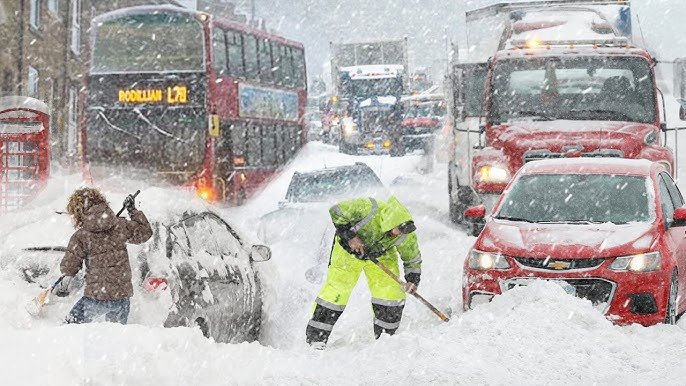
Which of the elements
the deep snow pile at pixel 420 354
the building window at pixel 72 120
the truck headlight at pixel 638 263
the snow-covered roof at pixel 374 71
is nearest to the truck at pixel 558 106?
the truck headlight at pixel 638 263

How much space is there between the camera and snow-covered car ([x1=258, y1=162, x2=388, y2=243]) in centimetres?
1216

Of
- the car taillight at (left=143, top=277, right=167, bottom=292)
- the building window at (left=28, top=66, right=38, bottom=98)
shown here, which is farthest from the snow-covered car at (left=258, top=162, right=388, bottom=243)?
the building window at (left=28, top=66, right=38, bottom=98)

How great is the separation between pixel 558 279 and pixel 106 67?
12.6 m

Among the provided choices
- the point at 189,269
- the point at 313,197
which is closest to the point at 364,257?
the point at 189,269

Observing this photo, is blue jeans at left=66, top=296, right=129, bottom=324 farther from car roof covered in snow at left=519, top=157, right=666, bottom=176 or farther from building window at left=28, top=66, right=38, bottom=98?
building window at left=28, top=66, right=38, bottom=98

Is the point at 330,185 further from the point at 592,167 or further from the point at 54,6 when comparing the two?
the point at 54,6

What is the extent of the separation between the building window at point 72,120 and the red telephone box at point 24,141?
57.3ft

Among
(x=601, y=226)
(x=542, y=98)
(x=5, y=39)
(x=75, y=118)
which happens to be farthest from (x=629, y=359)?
(x=75, y=118)

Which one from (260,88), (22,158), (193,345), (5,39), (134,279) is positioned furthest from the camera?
(5,39)

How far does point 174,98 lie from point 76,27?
769 inches

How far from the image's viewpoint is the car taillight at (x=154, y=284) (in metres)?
6.02

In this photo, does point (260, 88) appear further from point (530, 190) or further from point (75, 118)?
point (75, 118)

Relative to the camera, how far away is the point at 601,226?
316 inches

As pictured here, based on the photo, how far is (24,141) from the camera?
16.8m
